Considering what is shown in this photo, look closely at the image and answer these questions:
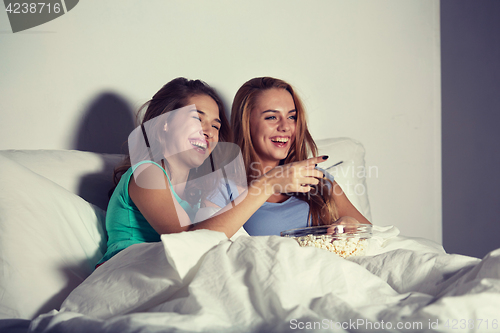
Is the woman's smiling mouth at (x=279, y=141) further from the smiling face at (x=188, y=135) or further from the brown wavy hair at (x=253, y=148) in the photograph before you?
the smiling face at (x=188, y=135)

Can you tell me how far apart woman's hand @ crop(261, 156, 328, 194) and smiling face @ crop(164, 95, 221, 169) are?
0.23 metres

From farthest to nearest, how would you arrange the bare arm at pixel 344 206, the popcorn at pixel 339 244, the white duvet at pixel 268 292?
the bare arm at pixel 344 206 < the popcorn at pixel 339 244 < the white duvet at pixel 268 292

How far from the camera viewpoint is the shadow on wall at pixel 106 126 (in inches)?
51.9

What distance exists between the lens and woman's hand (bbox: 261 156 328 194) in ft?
3.43

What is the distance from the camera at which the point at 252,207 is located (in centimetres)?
99

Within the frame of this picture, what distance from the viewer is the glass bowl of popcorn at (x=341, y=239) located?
899 mm

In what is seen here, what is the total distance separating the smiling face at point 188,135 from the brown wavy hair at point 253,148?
24 cm

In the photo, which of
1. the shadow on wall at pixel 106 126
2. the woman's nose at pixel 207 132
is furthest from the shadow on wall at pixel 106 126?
the woman's nose at pixel 207 132

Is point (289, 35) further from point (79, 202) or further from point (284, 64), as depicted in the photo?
point (79, 202)

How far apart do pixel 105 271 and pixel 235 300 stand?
0.30 metres

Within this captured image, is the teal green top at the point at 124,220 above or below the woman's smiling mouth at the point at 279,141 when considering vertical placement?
below

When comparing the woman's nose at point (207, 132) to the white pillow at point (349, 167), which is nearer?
the woman's nose at point (207, 132)

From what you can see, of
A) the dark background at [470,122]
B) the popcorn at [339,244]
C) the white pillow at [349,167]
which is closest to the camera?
the popcorn at [339,244]

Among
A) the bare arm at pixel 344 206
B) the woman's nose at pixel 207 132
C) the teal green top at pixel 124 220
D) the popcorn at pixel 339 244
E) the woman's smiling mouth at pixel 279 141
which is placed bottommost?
the bare arm at pixel 344 206
